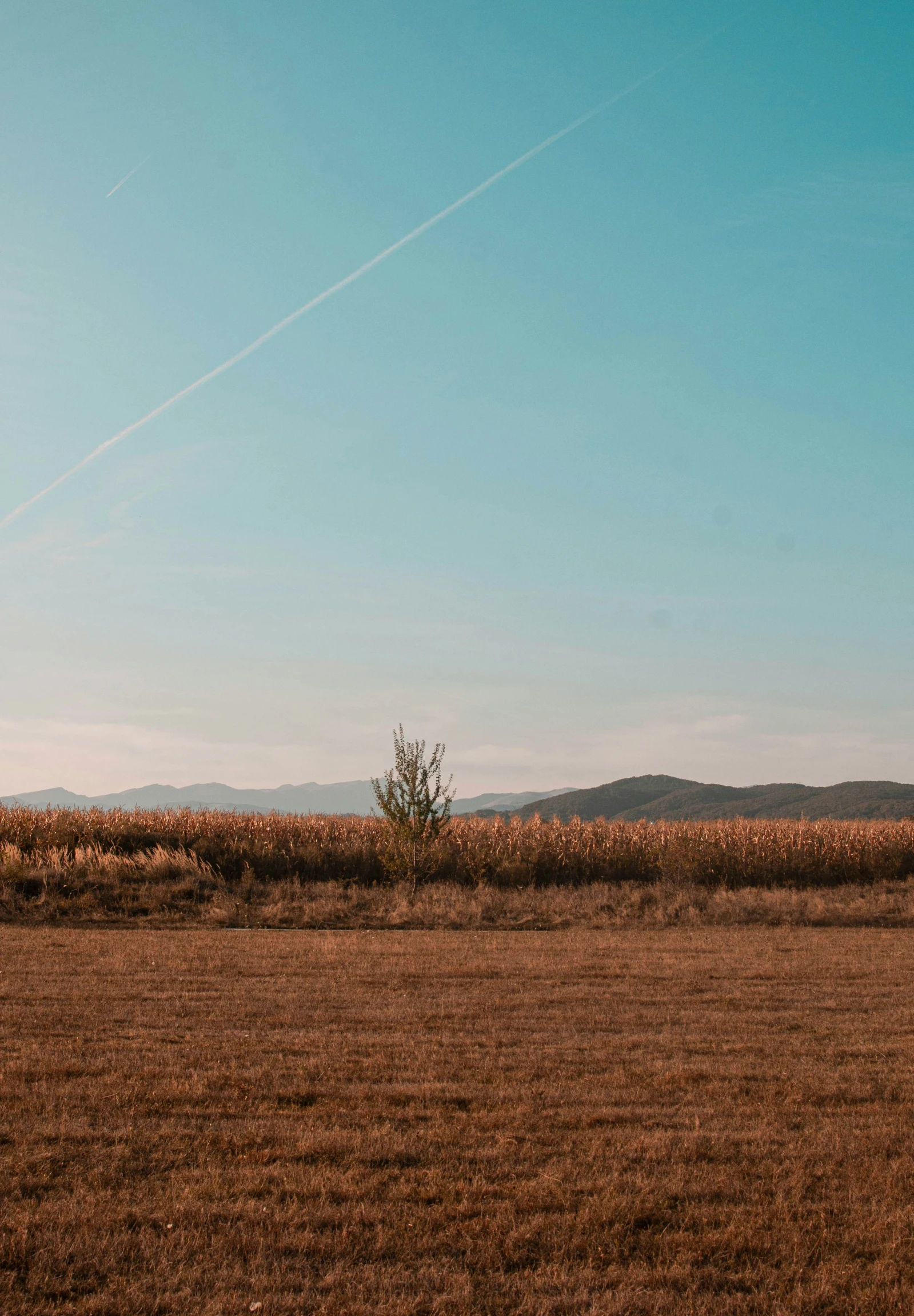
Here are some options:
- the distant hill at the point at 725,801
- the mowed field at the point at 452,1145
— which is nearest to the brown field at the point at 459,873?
the mowed field at the point at 452,1145

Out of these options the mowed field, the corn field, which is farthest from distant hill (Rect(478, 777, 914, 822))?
the mowed field

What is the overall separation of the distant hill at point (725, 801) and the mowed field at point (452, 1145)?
67.3 meters

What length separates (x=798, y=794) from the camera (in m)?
100

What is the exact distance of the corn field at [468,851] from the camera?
2730cm

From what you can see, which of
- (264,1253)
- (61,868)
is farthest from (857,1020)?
(61,868)

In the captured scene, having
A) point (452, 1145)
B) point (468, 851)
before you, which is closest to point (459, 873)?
point (468, 851)

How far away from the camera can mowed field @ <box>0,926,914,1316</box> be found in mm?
4852

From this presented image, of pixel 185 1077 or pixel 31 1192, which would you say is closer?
pixel 31 1192

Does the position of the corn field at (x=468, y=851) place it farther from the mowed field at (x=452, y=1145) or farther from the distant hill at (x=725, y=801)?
the distant hill at (x=725, y=801)

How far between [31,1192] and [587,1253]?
10.0 ft

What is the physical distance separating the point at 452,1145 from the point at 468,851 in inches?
893

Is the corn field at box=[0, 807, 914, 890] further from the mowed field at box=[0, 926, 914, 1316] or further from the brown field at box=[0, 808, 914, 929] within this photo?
the mowed field at box=[0, 926, 914, 1316]

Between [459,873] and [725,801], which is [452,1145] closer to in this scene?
[459,873]

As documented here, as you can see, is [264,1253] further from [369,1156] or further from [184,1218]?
[369,1156]
